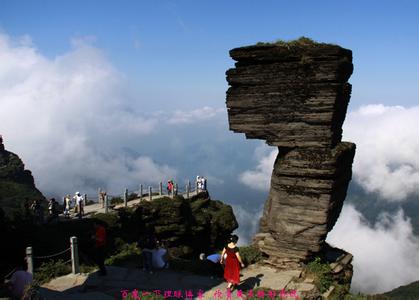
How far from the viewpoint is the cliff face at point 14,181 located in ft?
216

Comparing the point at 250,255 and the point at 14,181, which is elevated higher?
the point at 14,181

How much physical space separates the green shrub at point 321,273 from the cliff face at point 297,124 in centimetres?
39

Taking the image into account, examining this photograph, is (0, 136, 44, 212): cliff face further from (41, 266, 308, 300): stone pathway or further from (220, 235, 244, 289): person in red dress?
(220, 235, 244, 289): person in red dress

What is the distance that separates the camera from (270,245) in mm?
17453

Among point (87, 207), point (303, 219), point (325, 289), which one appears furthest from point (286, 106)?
point (87, 207)

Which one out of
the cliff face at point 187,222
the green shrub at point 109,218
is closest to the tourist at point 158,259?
the green shrub at point 109,218

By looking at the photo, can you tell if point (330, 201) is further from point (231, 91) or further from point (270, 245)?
point (231, 91)

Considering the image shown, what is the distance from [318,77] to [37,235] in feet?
55.9

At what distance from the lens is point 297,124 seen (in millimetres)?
16484

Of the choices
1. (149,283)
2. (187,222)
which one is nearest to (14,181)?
(187,222)

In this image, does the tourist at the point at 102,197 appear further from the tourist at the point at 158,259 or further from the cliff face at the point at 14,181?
the cliff face at the point at 14,181

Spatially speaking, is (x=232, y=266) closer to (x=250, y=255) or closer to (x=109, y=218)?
(x=250, y=255)

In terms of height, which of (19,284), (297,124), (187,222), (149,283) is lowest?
(187,222)

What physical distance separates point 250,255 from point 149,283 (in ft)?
15.4
